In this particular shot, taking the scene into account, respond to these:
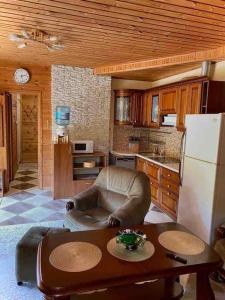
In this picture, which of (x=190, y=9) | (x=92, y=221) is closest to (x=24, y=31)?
(x=190, y=9)

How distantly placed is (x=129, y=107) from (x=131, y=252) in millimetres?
4183

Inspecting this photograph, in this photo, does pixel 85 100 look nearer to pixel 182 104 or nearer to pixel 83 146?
pixel 83 146

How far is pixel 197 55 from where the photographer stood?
364 centimetres

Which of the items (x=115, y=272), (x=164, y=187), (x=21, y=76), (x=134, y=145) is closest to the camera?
(x=115, y=272)

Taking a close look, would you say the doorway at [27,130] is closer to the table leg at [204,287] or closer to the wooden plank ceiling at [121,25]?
the wooden plank ceiling at [121,25]

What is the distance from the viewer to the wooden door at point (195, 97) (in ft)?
12.0

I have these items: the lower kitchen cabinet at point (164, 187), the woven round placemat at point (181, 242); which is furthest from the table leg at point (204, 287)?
the lower kitchen cabinet at point (164, 187)

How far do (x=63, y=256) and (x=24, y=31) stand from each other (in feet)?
8.00

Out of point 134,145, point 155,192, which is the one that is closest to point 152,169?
point 155,192

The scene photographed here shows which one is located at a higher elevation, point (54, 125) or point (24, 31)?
point (24, 31)

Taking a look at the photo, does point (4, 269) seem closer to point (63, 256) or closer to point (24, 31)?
point (63, 256)

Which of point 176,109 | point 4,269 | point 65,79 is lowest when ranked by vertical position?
point 4,269

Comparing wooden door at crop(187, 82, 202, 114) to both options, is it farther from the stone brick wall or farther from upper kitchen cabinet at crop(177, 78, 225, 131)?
the stone brick wall

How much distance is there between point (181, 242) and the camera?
78.4 inches
